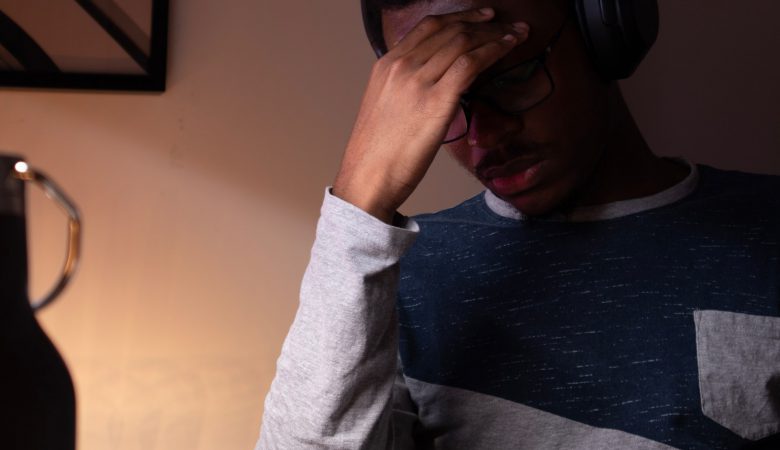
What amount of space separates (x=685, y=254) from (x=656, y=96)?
124cm

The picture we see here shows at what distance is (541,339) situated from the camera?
0.96m

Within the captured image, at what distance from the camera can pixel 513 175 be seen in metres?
0.93

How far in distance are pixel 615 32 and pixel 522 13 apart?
0.35 feet

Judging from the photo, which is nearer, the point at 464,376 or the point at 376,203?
the point at 376,203

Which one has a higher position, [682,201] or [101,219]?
[682,201]

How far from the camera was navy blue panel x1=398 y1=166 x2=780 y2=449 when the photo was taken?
2.92 feet

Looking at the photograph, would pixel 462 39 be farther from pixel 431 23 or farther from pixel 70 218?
pixel 70 218

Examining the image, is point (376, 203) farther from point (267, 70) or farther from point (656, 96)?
point (656, 96)

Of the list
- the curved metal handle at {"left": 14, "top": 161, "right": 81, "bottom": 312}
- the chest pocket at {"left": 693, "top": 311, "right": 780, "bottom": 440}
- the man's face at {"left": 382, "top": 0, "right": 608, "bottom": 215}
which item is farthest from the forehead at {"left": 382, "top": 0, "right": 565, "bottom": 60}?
the curved metal handle at {"left": 14, "top": 161, "right": 81, "bottom": 312}

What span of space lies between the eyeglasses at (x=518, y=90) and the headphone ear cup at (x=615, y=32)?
0.06 m

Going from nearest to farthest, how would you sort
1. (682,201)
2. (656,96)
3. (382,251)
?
(382,251)
(682,201)
(656,96)

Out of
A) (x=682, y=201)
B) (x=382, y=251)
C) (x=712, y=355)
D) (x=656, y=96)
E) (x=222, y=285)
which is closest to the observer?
(x=382, y=251)

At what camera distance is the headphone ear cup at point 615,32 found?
2.98 feet

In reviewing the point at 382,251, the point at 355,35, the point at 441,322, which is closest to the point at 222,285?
the point at 355,35
